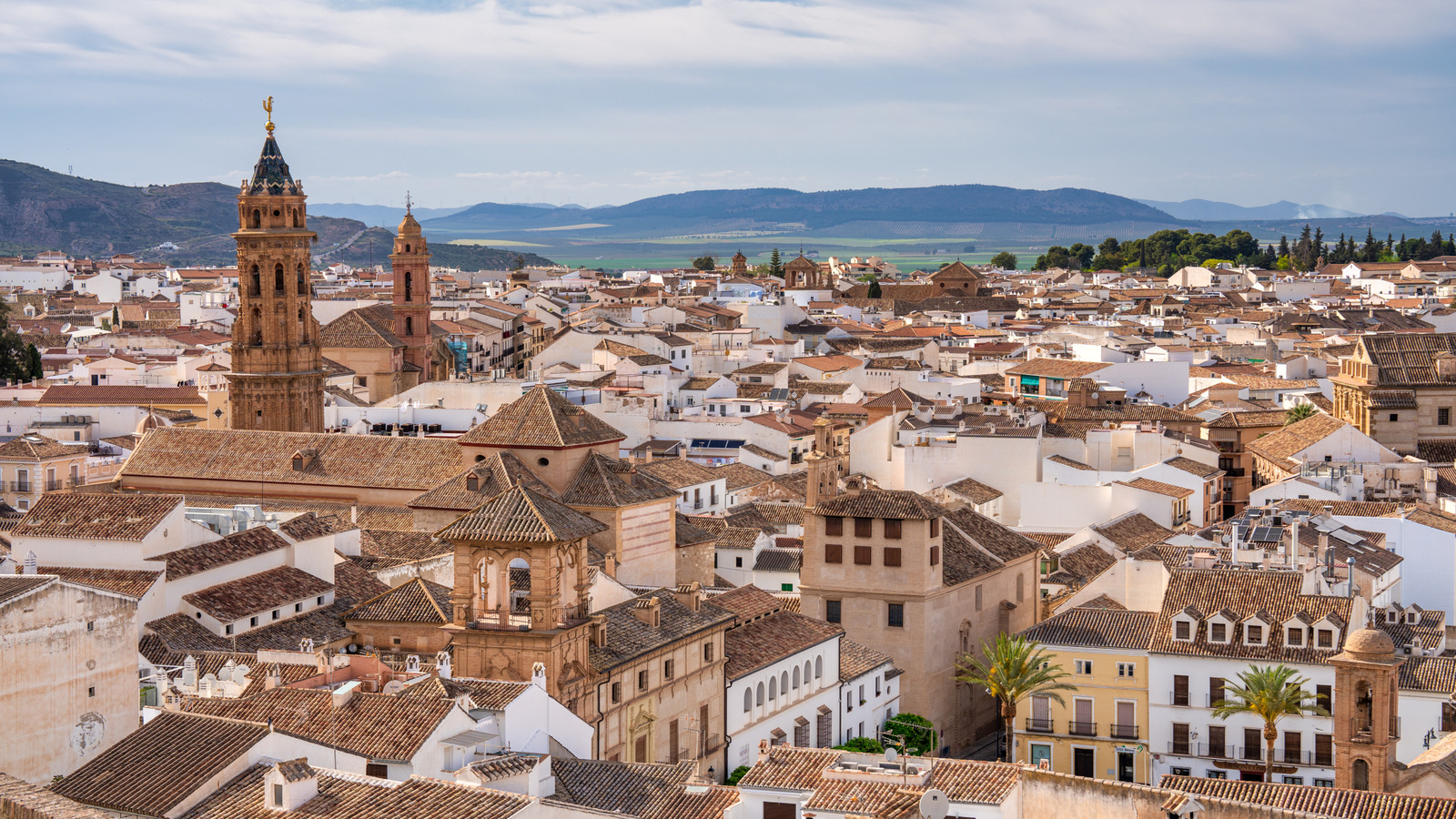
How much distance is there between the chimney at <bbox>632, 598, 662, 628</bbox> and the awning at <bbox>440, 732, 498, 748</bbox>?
27.0ft

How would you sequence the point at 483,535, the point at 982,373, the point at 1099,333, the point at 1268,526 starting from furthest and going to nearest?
the point at 1099,333 → the point at 982,373 → the point at 1268,526 → the point at 483,535

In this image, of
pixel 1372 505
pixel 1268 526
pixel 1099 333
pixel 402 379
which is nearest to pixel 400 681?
pixel 1268 526

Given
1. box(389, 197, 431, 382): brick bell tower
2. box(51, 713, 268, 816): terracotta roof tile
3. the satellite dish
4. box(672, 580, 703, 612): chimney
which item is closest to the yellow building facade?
box(672, 580, 703, 612): chimney

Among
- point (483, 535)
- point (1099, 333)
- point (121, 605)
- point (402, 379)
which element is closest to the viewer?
point (121, 605)

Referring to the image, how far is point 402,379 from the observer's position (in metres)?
81.9

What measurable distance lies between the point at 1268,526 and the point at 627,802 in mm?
24852

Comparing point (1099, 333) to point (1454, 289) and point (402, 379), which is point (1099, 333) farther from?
point (1454, 289)

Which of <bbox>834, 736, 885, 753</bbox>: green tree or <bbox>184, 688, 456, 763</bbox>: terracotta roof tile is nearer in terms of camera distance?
<bbox>184, 688, 456, 763</bbox>: terracotta roof tile

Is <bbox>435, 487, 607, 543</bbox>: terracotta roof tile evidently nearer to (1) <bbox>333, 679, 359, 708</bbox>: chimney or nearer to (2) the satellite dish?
(1) <bbox>333, 679, 359, 708</bbox>: chimney

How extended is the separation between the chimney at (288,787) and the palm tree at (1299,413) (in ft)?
188

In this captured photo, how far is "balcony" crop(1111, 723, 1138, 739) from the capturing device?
4050cm

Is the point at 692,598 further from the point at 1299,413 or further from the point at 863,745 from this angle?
the point at 1299,413

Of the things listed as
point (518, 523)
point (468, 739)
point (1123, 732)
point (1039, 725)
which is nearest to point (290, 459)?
point (1039, 725)

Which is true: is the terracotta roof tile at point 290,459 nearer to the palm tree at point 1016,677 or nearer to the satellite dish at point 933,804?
the palm tree at point 1016,677
